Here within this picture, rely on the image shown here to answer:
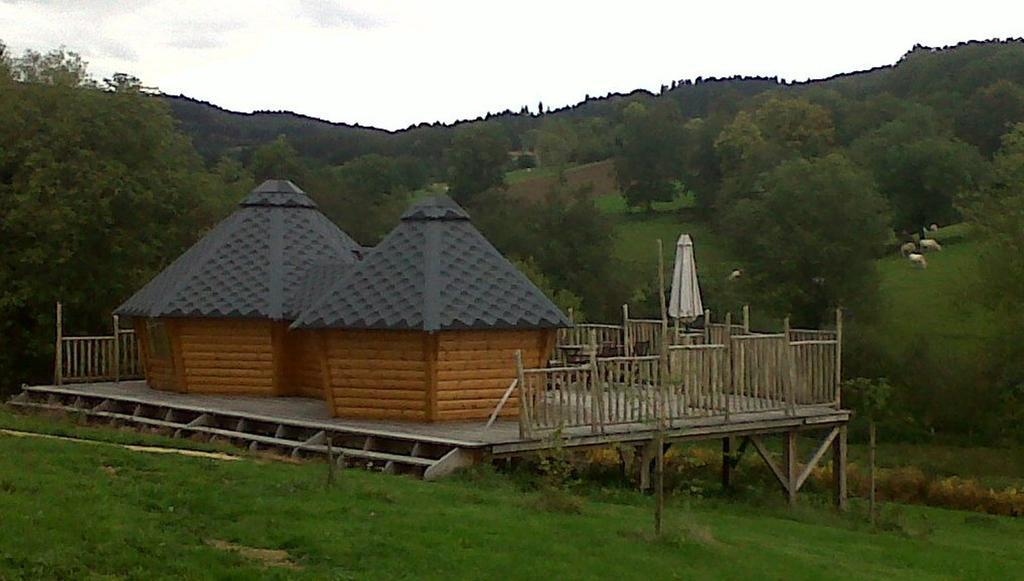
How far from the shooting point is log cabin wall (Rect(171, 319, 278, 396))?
20.0 meters

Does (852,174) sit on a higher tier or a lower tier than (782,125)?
lower

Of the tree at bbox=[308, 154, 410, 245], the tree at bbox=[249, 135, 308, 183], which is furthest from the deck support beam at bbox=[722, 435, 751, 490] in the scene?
the tree at bbox=[249, 135, 308, 183]

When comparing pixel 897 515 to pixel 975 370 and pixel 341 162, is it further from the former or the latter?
pixel 341 162

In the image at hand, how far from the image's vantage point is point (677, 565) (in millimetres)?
9328

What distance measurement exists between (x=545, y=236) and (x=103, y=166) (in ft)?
73.6

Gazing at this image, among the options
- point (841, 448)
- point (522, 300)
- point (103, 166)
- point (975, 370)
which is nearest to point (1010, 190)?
point (975, 370)

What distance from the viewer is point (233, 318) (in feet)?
64.9

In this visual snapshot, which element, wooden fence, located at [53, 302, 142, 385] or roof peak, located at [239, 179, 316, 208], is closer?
roof peak, located at [239, 179, 316, 208]

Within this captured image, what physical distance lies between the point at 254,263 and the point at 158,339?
7.48ft

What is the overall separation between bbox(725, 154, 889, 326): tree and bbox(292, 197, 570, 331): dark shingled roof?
21.7 meters

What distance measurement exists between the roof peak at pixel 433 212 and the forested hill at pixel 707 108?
35133 millimetres

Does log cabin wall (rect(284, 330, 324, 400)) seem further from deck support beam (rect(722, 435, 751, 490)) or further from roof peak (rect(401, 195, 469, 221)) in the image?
deck support beam (rect(722, 435, 751, 490))

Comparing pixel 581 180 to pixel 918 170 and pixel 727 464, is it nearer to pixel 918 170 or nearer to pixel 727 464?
pixel 918 170

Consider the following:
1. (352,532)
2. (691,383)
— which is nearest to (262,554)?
(352,532)
